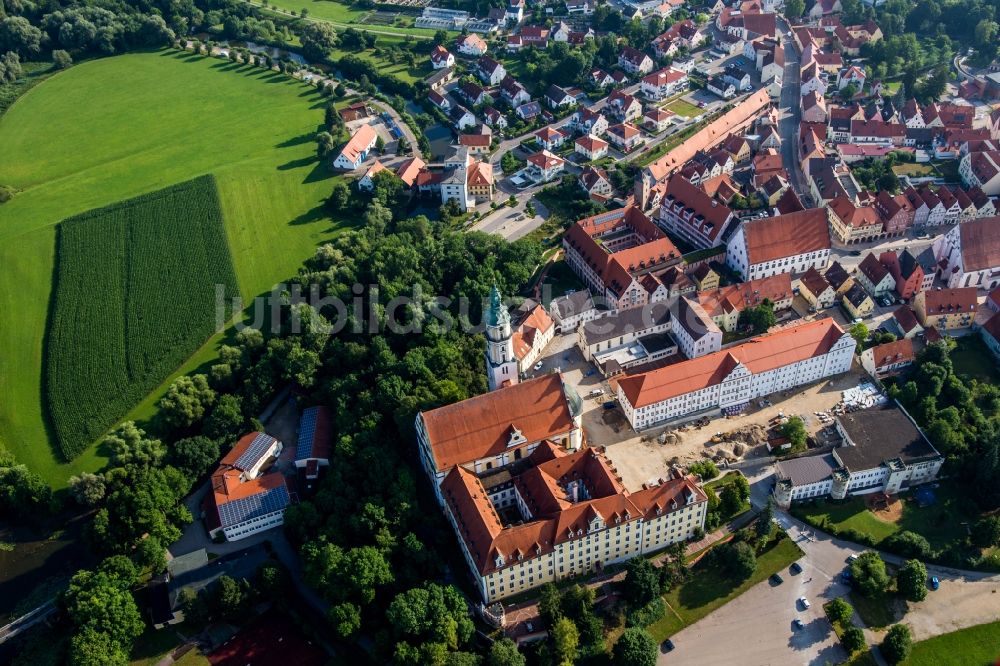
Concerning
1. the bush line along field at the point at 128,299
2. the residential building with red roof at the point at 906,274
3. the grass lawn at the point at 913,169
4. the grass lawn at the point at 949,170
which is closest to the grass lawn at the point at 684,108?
the grass lawn at the point at 913,169

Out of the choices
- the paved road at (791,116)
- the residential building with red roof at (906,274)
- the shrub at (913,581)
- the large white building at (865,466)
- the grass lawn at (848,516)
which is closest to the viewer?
the shrub at (913,581)

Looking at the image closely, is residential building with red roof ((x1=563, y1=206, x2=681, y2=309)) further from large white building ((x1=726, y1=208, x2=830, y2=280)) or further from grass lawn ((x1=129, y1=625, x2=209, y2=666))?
grass lawn ((x1=129, y1=625, x2=209, y2=666))

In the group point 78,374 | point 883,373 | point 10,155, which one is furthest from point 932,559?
point 10,155

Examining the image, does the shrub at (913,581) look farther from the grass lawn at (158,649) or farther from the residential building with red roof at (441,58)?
the residential building with red roof at (441,58)

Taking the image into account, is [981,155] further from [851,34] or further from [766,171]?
[851,34]

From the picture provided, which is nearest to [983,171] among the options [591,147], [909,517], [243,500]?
[591,147]

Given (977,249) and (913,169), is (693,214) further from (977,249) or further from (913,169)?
(913,169)
